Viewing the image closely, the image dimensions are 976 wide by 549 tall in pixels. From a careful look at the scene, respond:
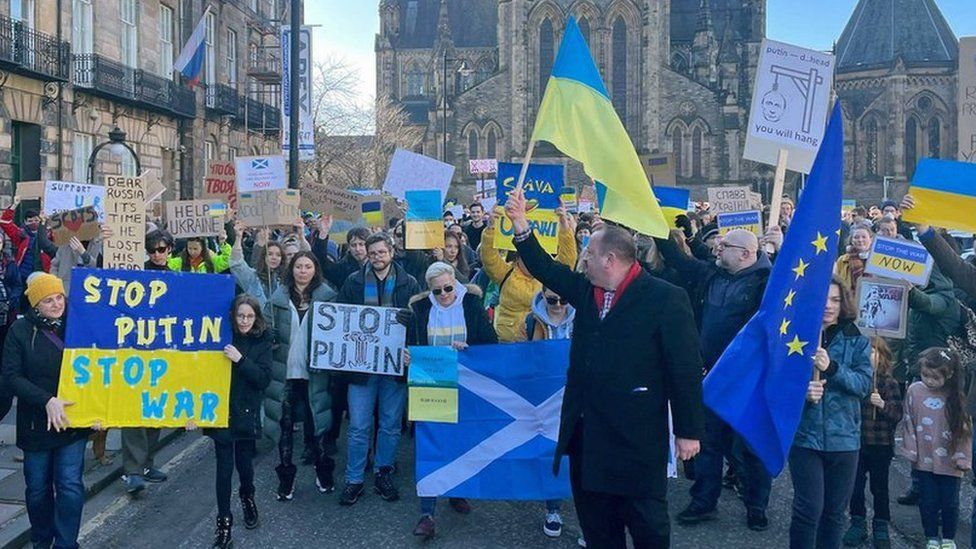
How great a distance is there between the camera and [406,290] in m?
7.43

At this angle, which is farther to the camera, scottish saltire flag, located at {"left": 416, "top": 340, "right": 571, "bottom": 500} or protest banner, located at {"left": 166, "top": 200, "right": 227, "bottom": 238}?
protest banner, located at {"left": 166, "top": 200, "right": 227, "bottom": 238}

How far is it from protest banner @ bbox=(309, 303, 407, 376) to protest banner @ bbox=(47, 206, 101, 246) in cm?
426

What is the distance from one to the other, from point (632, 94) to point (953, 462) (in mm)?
48898

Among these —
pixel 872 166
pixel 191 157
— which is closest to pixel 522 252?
pixel 191 157

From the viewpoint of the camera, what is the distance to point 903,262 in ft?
23.6

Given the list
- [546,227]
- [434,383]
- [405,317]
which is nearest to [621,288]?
[434,383]

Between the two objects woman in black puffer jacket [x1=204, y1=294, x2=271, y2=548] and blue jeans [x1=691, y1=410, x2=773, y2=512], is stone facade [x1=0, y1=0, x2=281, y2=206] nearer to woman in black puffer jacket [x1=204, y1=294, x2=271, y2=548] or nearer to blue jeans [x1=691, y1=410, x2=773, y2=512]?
woman in black puffer jacket [x1=204, y1=294, x2=271, y2=548]

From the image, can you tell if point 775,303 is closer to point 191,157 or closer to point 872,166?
point 191,157

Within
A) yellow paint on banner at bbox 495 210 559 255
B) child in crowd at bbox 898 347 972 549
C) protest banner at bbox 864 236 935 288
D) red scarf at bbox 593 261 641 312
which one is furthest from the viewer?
yellow paint on banner at bbox 495 210 559 255

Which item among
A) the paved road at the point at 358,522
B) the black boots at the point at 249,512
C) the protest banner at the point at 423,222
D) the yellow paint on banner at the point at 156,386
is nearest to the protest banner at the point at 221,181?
the protest banner at the point at 423,222

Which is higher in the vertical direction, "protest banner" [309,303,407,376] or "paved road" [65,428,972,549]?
"protest banner" [309,303,407,376]

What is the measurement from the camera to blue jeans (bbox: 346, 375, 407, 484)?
7.00m

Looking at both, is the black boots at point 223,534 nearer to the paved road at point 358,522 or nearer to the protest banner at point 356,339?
the paved road at point 358,522

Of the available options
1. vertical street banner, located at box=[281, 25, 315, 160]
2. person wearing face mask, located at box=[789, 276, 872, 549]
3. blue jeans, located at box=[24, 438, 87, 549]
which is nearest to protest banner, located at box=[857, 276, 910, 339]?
person wearing face mask, located at box=[789, 276, 872, 549]
